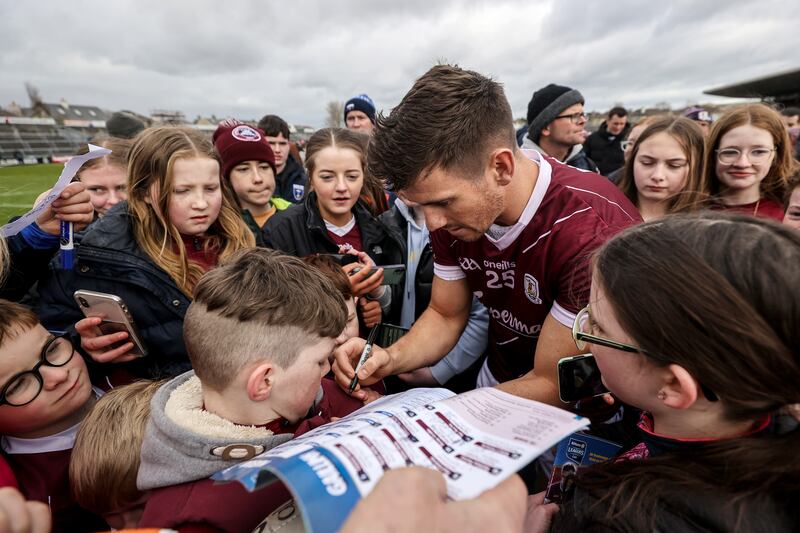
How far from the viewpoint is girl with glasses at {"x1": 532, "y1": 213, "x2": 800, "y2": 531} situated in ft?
3.09

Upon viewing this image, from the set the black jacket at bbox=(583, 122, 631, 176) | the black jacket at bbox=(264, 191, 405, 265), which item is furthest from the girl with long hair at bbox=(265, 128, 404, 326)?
the black jacket at bbox=(583, 122, 631, 176)

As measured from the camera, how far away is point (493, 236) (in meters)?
1.97

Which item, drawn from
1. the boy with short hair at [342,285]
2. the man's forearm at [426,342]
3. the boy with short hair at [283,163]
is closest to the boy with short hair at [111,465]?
the boy with short hair at [342,285]

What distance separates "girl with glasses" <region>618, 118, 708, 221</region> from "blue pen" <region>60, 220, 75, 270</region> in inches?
→ 148

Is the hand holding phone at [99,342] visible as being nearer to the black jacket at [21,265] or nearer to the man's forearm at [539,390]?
the black jacket at [21,265]

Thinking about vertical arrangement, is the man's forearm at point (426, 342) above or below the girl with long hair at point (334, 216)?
below

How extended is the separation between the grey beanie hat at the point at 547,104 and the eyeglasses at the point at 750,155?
2056 mm

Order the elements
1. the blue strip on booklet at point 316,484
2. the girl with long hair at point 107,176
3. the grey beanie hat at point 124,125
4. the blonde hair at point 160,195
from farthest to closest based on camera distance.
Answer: the grey beanie hat at point 124,125 → the girl with long hair at point 107,176 → the blonde hair at point 160,195 → the blue strip on booklet at point 316,484

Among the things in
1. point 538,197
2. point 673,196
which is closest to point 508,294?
point 538,197

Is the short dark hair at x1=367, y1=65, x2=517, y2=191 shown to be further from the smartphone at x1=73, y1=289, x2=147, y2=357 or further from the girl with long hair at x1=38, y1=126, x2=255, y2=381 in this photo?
the smartphone at x1=73, y1=289, x2=147, y2=357

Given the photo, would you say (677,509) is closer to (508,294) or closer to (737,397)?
(737,397)

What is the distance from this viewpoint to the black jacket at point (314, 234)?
3.06 metres

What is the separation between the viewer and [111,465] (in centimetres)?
149

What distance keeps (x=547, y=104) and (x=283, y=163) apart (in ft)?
13.4
